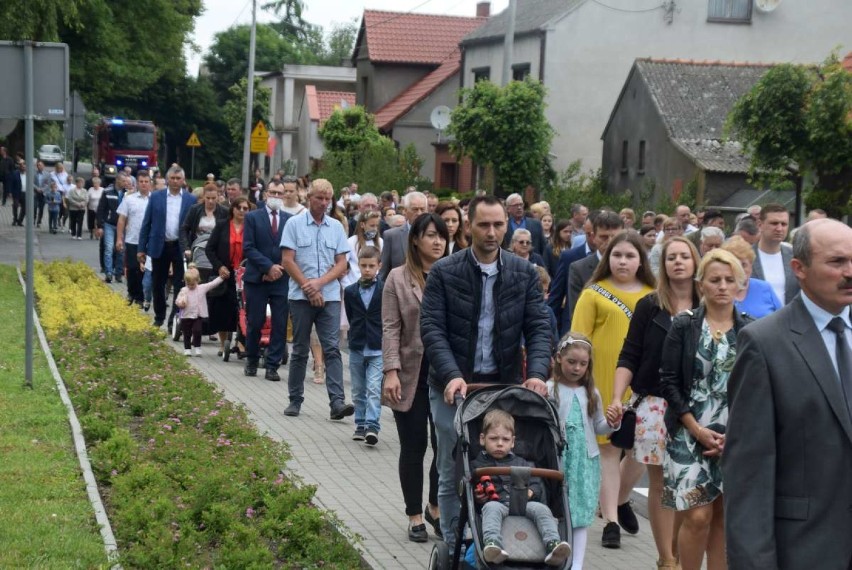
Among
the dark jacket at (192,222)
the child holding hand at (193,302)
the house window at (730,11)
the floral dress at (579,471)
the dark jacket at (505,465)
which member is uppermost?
the house window at (730,11)

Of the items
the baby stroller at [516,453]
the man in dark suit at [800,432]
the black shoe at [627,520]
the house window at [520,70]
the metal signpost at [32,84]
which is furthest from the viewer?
the house window at [520,70]

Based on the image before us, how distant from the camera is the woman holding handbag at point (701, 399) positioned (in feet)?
23.1

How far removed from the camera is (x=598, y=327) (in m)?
8.91

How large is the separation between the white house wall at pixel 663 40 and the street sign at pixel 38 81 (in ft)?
107

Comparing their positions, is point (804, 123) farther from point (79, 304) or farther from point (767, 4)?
point (767, 4)

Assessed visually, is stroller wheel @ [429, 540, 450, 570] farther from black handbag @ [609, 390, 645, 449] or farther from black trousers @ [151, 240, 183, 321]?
black trousers @ [151, 240, 183, 321]

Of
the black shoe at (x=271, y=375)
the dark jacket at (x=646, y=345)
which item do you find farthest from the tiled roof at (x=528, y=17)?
the dark jacket at (x=646, y=345)

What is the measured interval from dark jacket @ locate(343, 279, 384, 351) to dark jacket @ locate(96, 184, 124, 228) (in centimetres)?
1486

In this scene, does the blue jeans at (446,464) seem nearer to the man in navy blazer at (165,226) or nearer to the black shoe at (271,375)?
the black shoe at (271,375)

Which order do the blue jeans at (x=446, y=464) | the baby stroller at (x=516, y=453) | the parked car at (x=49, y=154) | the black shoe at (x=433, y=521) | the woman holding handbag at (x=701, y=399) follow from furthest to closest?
the parked car at (x=49, y=154) < the black shoe at (x=433, y=521) < the blue jeans at (x=446, y=464) < the woman holding handbag at (x=701, y=399) < the baby stroller at (x=516, y=453)

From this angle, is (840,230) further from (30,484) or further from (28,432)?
(28,432)

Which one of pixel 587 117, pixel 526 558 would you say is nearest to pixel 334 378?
pixel 526 558

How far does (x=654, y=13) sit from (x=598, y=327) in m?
36.9

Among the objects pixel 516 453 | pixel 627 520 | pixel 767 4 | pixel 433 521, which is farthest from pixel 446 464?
pixel 767 4
